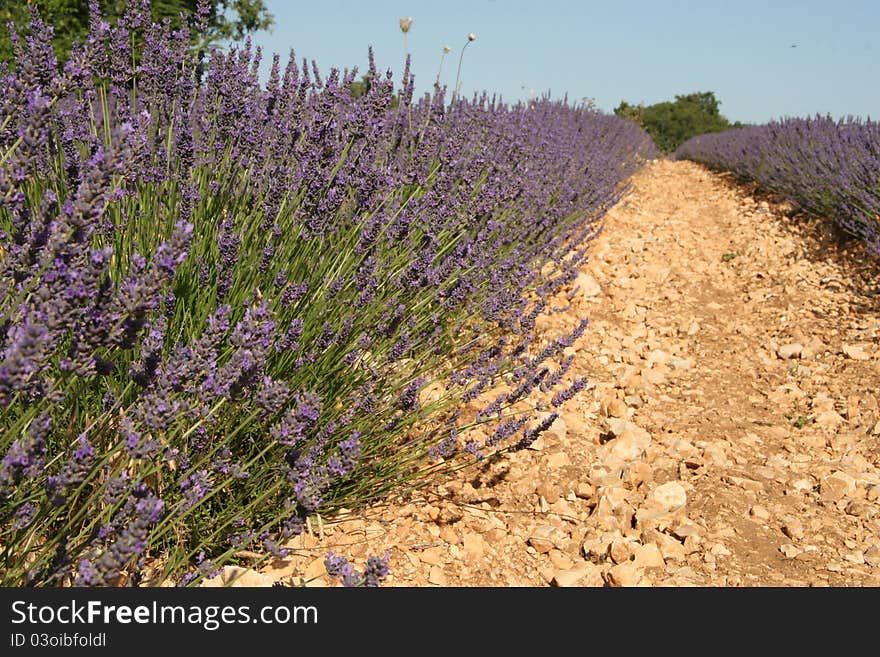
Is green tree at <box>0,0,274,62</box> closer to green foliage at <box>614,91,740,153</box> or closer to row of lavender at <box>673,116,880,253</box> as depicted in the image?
row of lavender at <box>673,116,880,253</box>

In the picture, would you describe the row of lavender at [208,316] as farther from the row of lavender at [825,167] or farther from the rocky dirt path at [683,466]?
the row of lavender at [825,167]

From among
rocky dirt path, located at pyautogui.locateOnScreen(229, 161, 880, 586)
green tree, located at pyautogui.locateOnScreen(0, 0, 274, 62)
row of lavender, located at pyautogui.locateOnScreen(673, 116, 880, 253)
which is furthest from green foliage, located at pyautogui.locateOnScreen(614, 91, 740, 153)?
rocky dirt path, located at pyautogui.locateOnScreen(229, 161, 880, 586)

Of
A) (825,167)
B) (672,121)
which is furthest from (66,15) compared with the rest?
(672,121)

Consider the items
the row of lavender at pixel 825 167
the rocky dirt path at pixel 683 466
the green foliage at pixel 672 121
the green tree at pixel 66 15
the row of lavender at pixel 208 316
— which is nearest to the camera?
the row of lavender at pixel 208 316

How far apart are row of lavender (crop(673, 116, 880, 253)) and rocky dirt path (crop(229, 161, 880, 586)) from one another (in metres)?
0.68

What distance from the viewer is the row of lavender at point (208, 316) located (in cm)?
137

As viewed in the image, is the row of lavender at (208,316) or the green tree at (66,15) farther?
the green tree at (66,15)

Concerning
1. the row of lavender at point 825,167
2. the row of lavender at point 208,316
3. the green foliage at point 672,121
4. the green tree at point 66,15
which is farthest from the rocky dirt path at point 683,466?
the green foliage at point 672,121

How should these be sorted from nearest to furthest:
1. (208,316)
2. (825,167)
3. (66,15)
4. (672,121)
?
(208,316) < (825,167) < (66,15) < (672,121)

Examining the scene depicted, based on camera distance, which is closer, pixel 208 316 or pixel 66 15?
pixel 208 316

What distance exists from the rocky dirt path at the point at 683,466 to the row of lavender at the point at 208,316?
254 millimetres

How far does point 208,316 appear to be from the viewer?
1901 millimetres

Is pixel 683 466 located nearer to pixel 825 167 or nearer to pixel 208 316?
pixel 208 316

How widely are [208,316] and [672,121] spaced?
34.1m
